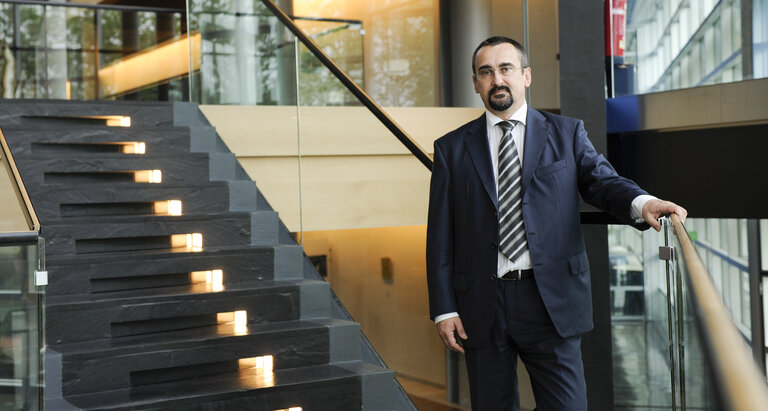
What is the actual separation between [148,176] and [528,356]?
3061 millimetres

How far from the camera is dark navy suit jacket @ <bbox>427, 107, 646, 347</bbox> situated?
7.88 ft

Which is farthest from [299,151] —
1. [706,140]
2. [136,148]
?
[706,140]

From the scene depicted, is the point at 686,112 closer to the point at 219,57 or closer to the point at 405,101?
the point at 219,57

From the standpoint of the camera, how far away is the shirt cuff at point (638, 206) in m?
2.26

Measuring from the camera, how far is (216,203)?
15.7ft

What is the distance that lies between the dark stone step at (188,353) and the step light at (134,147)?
60.6 inches

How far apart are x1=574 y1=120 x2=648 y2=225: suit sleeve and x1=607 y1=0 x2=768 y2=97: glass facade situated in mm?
4910

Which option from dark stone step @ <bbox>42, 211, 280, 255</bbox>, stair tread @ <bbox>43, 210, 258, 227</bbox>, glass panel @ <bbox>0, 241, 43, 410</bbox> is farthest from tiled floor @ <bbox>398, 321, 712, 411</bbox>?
glass panel @ <bbox>0, 241, 43, 410</bbox>

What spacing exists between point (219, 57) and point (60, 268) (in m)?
2.16

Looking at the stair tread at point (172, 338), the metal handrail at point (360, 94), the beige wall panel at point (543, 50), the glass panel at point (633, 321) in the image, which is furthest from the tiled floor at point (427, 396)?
the glass panel at point (633, 321)

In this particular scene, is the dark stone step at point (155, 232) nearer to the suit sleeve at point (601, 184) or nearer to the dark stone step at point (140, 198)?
the dark stone step at point (140, 198)

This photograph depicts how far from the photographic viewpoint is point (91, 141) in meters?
4.94

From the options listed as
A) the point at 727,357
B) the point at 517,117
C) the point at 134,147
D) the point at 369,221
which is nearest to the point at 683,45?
the point at 369,221

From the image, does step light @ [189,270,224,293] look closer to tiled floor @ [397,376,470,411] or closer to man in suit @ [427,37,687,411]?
tiled floor @ [397,376,470,411]
